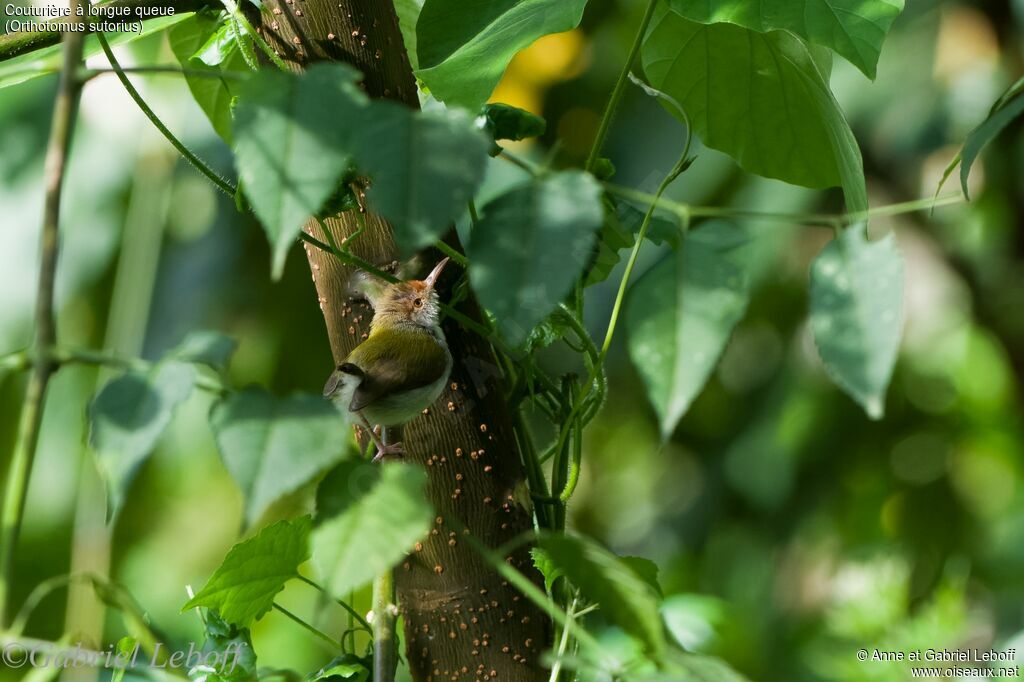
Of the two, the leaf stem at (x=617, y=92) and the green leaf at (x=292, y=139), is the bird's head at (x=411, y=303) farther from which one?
the green leaf at (x=292, y=139)

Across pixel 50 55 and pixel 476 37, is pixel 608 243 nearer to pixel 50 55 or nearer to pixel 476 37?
pixel 476 37

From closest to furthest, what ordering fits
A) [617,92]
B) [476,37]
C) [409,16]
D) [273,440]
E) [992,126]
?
[273,440]
[992,126]
[617,92]
[476,37]
[409,16]

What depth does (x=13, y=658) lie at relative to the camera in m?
0.71

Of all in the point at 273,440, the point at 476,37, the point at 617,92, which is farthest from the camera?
the point at 476,37

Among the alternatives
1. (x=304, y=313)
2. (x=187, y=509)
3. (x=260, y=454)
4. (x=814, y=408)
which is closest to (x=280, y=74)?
(x=260, y=454)

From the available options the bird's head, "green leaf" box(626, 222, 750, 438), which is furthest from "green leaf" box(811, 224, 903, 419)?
the bird's head

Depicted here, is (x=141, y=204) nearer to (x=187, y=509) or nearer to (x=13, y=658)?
(x=187, y=509)

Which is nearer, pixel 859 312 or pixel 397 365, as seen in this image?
pixel 859 312

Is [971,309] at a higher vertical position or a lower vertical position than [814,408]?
higher

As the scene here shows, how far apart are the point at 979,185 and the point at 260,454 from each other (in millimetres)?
2569

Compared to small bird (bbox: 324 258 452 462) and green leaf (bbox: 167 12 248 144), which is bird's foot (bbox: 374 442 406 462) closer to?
small bird (bbox: 324 258 452 462)

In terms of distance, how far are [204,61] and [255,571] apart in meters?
0.46

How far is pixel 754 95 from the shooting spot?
2.98 ft

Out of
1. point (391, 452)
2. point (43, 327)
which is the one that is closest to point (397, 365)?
point (391, 452)
